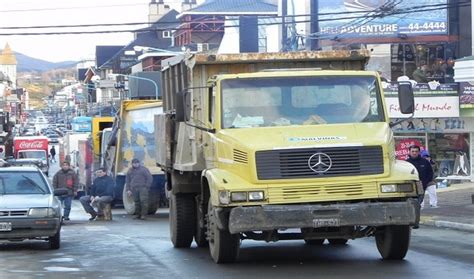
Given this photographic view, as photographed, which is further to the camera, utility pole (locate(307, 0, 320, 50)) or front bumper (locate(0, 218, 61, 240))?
utility pole (locate(307, 0, 320, 50))

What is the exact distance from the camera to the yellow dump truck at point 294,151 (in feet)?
41.0

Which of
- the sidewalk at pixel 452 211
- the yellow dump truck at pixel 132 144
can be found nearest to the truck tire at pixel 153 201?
the yellow dump truck at pixel 132 144

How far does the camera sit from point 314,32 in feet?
139

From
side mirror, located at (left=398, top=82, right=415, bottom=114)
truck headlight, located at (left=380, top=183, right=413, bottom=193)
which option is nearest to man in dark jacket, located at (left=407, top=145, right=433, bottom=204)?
side mirror, located at (left=398, top=82, right=415, bottom=114)

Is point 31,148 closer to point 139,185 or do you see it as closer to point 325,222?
point 139,185

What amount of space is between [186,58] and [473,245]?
581 cm

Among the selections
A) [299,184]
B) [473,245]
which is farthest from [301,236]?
[473,245]

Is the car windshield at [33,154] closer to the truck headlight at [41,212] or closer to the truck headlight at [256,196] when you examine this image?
the truck headlight at [41,212]

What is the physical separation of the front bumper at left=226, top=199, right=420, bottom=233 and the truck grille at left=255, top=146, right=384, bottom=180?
0.42m

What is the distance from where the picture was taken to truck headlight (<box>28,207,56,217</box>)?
652 inches

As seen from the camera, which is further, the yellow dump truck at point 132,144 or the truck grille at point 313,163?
the yellow dump truck at point 132,144

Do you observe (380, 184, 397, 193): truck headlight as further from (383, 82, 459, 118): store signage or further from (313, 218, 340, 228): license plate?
(383, 82, 459, 118): store signage

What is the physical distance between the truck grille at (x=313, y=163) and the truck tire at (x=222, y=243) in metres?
1.02

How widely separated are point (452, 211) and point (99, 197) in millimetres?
9537
